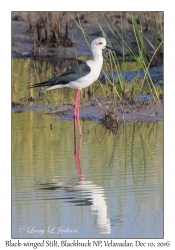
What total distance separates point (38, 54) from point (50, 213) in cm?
1003

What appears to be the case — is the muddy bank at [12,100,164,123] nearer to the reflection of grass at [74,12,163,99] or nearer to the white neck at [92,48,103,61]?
the reflection of grass at [74,12,163,99]

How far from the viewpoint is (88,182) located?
6.59 meters

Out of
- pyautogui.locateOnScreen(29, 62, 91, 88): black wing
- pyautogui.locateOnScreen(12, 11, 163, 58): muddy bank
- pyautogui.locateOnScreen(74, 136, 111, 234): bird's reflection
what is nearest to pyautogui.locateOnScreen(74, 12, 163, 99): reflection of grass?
pyautogui.locateOnScreen(29, 62, 91, 88): black wing

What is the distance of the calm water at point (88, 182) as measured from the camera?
546 cm

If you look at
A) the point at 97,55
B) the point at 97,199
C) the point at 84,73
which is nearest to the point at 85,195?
the point at 97,199

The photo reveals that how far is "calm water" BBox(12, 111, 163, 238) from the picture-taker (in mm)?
5465

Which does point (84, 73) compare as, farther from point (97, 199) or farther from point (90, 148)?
point (97, 199)

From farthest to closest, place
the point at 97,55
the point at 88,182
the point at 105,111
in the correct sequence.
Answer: the point at 97,55
the point at 105,111
the point at 88,182

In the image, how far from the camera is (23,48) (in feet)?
51.4

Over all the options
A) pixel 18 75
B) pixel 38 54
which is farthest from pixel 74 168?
pixel 38 54

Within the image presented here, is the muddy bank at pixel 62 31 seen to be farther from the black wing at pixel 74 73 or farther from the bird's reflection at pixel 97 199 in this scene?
the bird's reflection at pixel 97 199

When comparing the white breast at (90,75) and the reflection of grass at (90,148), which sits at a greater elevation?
the white breast at (90,75)

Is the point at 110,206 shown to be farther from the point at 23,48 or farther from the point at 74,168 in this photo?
the point at 23,48

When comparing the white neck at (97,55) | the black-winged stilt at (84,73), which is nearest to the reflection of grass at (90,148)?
the black-winged stilt at (84,73)
